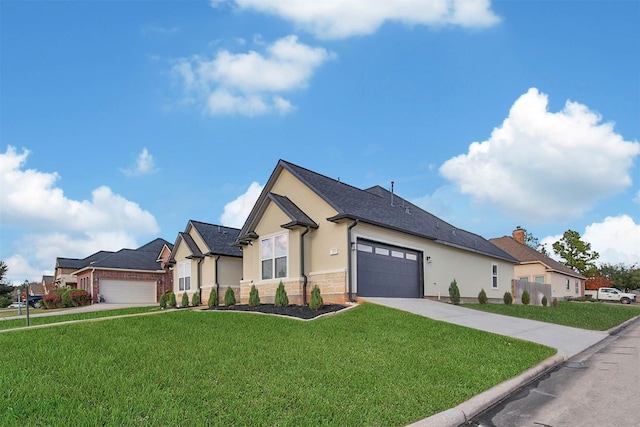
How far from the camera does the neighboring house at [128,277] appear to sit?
34.4m

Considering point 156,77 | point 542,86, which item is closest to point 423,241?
point 542,86

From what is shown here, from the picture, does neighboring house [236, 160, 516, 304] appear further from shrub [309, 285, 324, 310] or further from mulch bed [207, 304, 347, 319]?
shrub [309, 285, 324, 310]

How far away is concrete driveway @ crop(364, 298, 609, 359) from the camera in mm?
12414

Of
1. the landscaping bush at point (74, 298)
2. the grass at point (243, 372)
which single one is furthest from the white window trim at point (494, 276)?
the landscaping bush at point (74, 298)

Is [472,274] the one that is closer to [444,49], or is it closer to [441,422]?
[444,49]

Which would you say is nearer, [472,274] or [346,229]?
[346,229]

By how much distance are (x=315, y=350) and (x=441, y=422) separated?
3.53 meters

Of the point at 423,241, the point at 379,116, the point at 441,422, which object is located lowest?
the point at 441,422

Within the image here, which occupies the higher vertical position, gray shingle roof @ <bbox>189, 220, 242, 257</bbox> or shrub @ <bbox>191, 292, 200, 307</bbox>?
gray shingle roof @ <bbox>189, 220, 242, 257</bbox>

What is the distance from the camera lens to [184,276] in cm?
2647

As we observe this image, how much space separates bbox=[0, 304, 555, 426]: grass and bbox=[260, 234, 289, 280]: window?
6393 mm

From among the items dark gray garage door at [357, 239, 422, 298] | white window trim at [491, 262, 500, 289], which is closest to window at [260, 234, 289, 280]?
dark gray garage door at [357, 239, 422, 298]

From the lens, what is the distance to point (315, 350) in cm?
883

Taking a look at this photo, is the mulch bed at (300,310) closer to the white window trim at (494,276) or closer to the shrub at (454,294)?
the shrub at (454,294)
